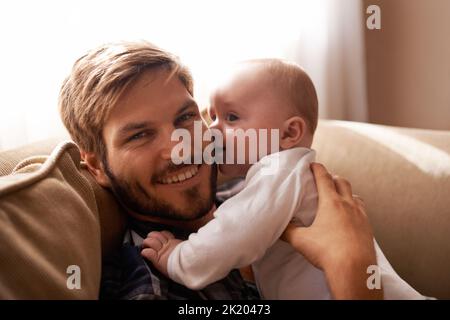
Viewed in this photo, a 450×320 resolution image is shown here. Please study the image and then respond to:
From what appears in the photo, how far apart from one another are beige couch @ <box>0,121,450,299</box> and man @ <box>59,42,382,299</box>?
2.7 inches

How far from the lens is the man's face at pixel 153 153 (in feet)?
3.56

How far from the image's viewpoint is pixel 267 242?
0.96 m

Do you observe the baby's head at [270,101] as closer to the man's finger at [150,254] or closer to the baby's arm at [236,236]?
the baby's arm at [236,236]

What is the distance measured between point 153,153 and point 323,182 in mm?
339

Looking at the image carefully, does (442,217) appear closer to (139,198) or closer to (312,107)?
(312,107)

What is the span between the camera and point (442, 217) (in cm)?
125

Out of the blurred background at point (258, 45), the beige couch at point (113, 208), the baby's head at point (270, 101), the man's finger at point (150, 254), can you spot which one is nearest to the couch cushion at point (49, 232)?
the beige couch at point (113, 208)

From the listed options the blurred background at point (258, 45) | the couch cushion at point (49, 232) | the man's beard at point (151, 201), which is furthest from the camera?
the blurred background at point (258, 45)

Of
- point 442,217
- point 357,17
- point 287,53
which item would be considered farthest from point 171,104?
point 357,17

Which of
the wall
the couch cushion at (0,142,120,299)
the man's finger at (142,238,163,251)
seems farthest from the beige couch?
the wall

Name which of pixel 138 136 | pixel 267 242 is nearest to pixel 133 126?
pixel 138 136

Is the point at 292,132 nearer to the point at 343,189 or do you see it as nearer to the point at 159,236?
the point at 343,189

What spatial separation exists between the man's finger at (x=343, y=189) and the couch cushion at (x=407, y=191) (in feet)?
0.85
